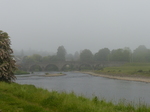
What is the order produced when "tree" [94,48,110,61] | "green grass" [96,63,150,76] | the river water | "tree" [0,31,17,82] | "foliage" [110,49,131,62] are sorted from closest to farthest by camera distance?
"tree" [0,31,17,82] < the river water < "green grass" [96,63,150,76] < "foliage" [110,49,131,62] < "tree" [94,48,110,61]

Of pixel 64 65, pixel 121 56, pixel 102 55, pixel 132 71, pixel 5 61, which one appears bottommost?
pixel 132 71

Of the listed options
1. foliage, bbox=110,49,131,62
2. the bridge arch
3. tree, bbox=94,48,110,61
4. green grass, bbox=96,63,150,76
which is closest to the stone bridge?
the bridge arch

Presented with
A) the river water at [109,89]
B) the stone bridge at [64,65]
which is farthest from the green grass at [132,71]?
the stone bridge at [64,65]

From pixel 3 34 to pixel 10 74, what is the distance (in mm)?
5887

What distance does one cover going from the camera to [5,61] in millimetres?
24625

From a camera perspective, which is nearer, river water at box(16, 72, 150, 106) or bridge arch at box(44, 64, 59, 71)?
river water at box(16, 72, 150, 106)

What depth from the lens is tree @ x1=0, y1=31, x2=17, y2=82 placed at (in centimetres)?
2374

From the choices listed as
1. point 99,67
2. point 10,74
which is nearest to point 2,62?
point 10,74

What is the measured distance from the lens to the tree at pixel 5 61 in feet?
77.9

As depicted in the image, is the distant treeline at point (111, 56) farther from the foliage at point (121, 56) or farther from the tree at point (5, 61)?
the tree at point (5, 61)

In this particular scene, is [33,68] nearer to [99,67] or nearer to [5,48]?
[99,67]

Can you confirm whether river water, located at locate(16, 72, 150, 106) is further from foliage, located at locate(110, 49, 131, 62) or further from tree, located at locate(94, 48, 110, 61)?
tree, located at locate(94, 48, 110, 61)

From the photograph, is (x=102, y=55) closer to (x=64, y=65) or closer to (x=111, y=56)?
(x=111, y=56)

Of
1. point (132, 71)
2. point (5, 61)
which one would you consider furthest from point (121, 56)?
point (5, 61)
